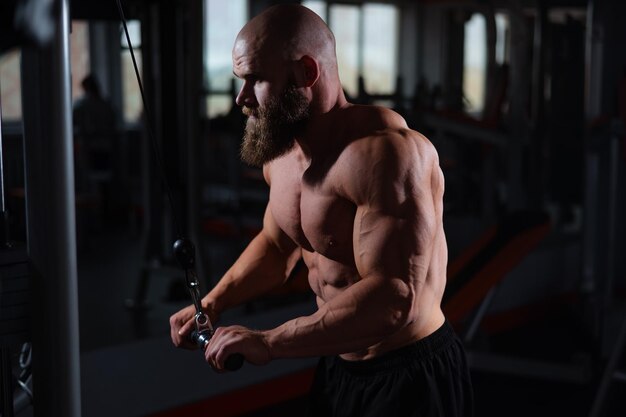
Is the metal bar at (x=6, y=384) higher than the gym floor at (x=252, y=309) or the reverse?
higher

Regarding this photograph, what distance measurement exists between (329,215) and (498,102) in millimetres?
3216

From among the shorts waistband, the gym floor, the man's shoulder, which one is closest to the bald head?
the man's shoulder

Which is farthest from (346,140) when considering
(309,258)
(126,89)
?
(126,89)

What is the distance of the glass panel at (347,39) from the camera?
31.8 ft

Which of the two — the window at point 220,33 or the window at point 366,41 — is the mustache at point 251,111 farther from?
the window at point 366,41

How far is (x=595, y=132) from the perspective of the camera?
10.7 ft

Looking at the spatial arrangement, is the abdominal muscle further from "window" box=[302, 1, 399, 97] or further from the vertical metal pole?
"window" box=[302, 1, 399, 97]

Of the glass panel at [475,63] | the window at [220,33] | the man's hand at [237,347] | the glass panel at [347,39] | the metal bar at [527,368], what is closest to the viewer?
the man's hand at [237,347]

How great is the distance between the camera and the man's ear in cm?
116

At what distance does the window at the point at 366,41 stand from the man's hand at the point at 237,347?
8.41 metres

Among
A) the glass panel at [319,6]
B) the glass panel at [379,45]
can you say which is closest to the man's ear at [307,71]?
the glass panel at [319,6]

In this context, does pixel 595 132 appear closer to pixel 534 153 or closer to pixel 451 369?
pixel 534 153

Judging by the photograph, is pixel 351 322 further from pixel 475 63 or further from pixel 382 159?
pixel 475 63

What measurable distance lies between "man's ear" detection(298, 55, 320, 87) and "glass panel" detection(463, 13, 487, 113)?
9687 mm
